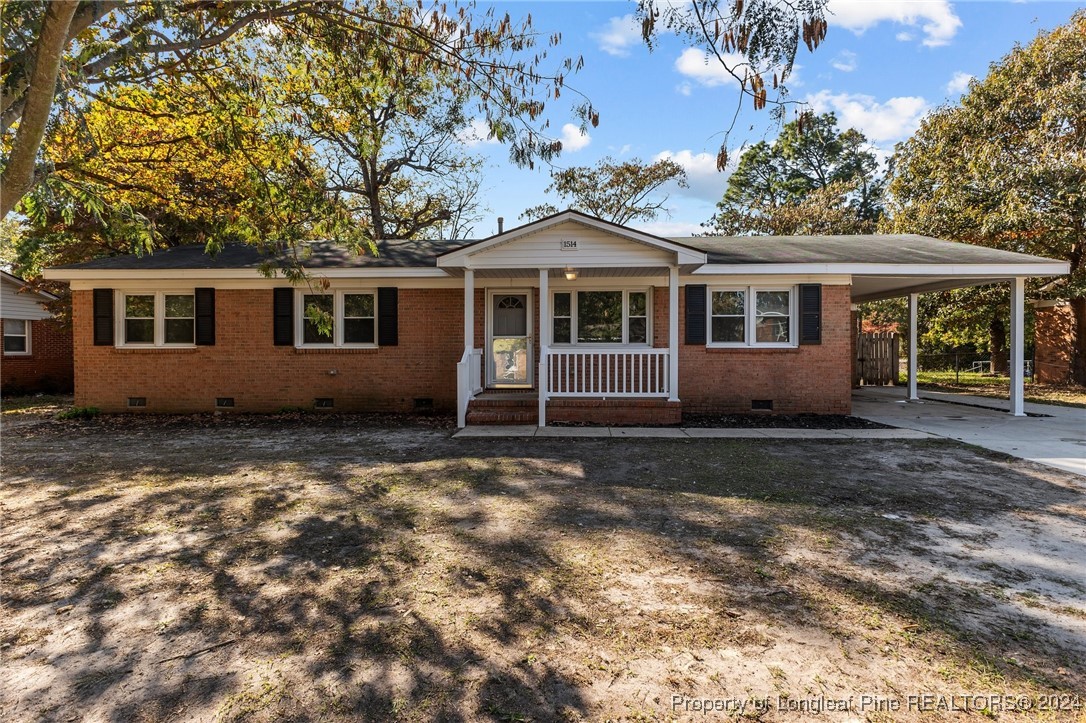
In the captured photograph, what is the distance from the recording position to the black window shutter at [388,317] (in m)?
11.1

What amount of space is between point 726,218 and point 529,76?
98.6ft

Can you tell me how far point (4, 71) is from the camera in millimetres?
4426

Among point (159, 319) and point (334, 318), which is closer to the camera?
point (334, 318)

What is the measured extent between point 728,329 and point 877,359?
32.3 ft

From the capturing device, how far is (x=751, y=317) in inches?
418

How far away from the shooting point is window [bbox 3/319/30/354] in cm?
1642

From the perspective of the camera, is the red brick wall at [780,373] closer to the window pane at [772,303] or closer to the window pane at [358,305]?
the window pane at [772,303]

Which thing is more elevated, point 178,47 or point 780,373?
point 178,47

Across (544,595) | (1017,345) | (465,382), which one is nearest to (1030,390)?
(1017,345)

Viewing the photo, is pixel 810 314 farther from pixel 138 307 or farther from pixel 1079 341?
pixel 138 307

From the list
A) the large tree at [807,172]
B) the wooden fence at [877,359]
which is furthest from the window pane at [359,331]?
the large tree at [807,172]

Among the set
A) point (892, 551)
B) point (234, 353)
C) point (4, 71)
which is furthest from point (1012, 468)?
point (234, 353)

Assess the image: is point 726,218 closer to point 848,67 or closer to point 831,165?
point 831,165

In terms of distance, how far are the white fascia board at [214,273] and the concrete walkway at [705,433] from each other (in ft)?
11.9
